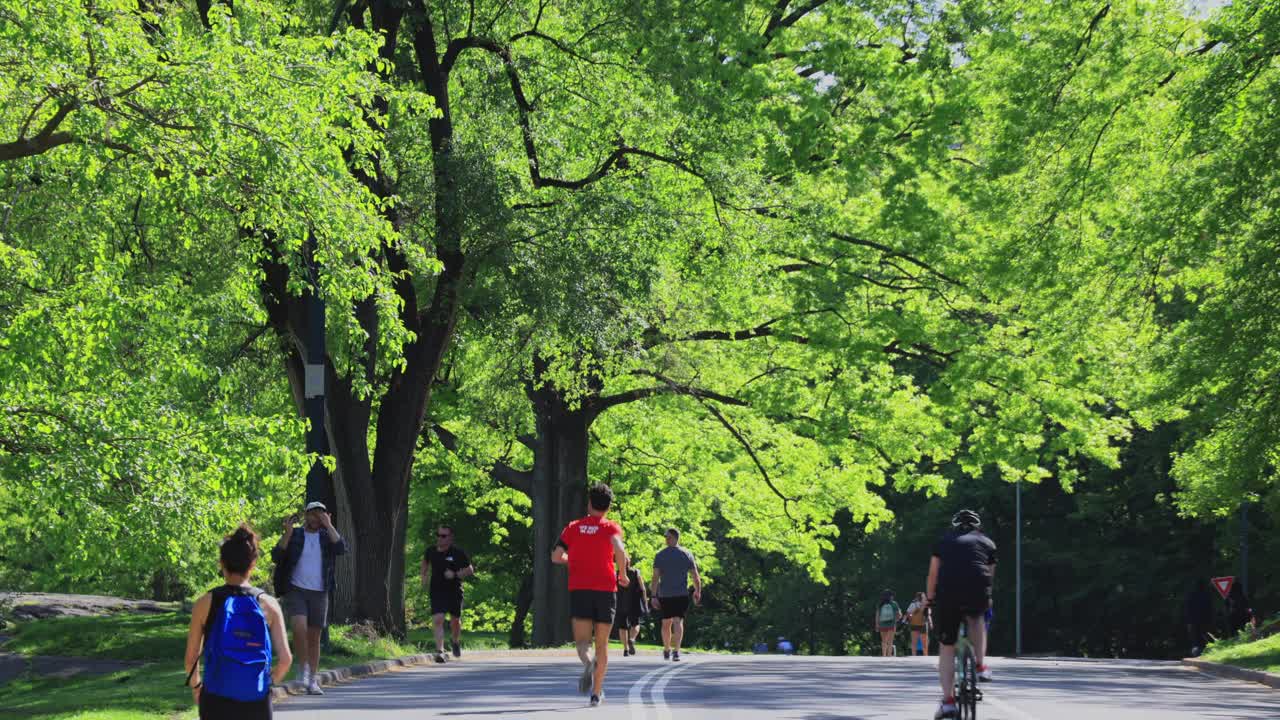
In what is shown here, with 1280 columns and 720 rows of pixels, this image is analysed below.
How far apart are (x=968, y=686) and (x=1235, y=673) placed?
1489 centimetres

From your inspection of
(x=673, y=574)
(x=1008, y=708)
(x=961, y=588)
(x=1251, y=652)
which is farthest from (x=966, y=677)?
(x=1251, y=652)

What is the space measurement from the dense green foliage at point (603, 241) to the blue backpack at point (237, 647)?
8003mm

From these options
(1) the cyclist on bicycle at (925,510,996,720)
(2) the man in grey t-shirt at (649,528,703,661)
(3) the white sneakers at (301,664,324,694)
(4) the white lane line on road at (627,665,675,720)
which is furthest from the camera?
(2) the man in grey t-shirt at (649,528,703,661)

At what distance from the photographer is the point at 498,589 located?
55.3 metres

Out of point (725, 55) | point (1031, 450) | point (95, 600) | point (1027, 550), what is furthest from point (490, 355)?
point (1027, 550)

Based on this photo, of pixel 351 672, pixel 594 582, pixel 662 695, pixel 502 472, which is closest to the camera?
pixel 594 582

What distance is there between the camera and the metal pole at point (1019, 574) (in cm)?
6016

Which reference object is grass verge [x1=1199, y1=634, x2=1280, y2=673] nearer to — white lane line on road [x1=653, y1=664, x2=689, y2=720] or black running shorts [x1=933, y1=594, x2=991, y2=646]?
white lane line on road [x1=653, y1=664, x2=689, y2=720]

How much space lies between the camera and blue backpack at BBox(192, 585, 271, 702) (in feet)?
25.1

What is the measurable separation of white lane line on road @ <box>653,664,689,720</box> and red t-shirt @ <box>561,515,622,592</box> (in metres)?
1.15

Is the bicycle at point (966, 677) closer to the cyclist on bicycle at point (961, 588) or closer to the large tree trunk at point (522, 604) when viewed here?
the cyclist on bicycle at point (961, 588)

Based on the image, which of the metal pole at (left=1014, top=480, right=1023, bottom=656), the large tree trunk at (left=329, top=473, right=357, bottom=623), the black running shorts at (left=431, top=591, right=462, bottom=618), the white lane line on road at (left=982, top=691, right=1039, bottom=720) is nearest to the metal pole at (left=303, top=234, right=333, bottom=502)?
the large tree trunk at (left=329, top=473, right=357, bottom=623)

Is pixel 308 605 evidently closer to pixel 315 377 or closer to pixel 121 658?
pixel 315 377

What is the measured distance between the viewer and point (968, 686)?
13.5 meters
